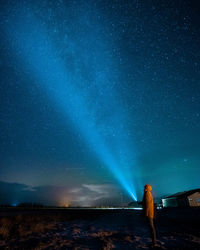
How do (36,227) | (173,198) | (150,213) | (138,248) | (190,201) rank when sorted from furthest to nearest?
1. (173,198)
2. (190,201)
3. (36,227)
4. (150,213)
5. (138,248)

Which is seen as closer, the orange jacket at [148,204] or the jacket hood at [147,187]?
the orange jacket at [148,204]

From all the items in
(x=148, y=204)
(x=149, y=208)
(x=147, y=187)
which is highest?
(x=147, y=187)

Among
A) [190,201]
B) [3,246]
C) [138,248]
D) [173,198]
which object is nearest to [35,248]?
[3,246]

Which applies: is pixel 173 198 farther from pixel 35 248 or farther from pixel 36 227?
pixel 35 248

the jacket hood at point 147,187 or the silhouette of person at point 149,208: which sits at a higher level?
the jacket hood at point 147,187

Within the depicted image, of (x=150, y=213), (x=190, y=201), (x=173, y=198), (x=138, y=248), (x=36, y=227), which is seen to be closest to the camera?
(x=138, y=248)

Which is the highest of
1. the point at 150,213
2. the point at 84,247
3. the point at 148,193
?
the point at 148,193

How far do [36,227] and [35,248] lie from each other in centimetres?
493

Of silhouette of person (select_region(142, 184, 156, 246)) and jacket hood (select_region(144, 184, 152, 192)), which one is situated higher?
jacket hood (select_region(144, 184, 152, 192))

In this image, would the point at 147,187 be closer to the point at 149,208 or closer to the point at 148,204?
the point at 148,204

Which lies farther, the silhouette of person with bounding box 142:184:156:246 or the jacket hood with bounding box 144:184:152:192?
the jacket hood with bounding box 144:184:152:192

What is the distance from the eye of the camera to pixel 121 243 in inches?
242

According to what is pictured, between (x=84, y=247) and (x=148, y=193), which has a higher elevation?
(x=148, y=193)

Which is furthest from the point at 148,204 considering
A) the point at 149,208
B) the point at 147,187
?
the point at 147,187
